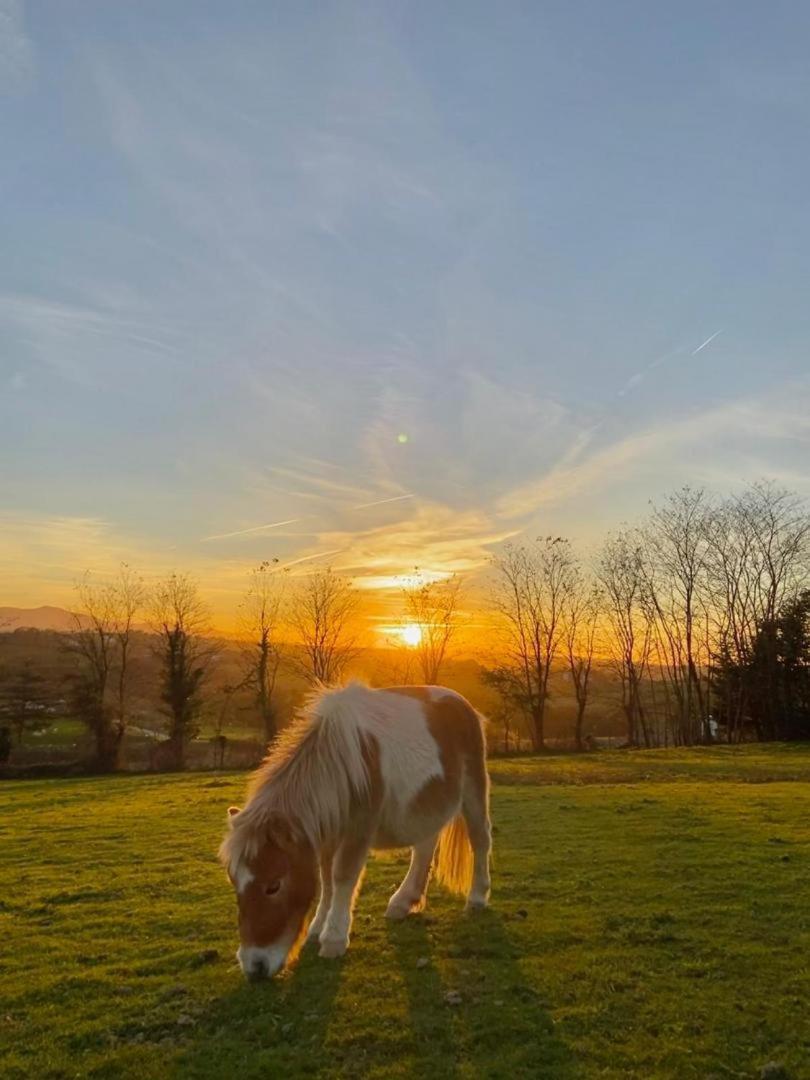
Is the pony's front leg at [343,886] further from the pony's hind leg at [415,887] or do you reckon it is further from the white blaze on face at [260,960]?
the pony's hind leg at [415,887]

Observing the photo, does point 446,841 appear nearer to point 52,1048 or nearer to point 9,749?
point 52,1048

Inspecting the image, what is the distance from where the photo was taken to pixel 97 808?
16375 mm

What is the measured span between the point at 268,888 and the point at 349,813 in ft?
2.93

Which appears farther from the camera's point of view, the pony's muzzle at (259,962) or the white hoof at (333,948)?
the white hoof at (333,948)

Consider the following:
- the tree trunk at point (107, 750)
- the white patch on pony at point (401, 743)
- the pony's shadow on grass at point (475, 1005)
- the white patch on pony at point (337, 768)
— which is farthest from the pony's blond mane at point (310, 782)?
the tree trunk at point (107, 750)

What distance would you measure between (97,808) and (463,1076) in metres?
15.1

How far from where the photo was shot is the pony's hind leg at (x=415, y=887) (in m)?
6.35

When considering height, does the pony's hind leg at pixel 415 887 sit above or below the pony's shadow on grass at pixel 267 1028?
above

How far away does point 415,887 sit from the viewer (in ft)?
21.1

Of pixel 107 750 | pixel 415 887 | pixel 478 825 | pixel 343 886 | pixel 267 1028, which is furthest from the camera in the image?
pixel 107 750

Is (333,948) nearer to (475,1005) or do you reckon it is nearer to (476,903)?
(475,1005)

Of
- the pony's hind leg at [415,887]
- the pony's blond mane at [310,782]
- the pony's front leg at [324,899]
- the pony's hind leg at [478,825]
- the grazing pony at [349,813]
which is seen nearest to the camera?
the grazing pony at [349,813]

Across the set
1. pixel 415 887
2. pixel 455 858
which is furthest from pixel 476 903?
pixel 415 887

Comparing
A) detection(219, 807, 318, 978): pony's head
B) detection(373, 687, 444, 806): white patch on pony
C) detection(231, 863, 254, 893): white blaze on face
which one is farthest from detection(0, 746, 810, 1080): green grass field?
detection(373, 687, 444, 806): white patch on pony
